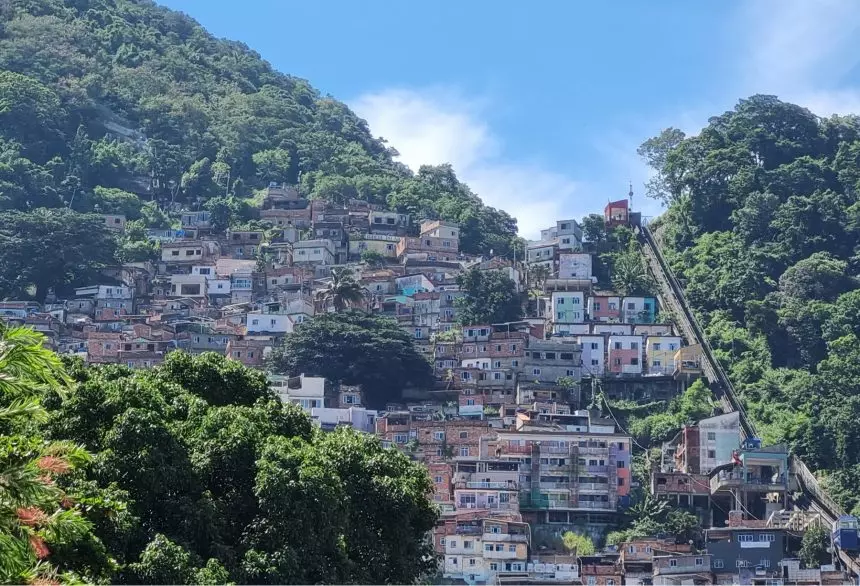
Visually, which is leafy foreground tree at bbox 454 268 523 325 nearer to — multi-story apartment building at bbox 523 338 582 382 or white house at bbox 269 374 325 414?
multi-story apartment building at bbox 523 338 582 382

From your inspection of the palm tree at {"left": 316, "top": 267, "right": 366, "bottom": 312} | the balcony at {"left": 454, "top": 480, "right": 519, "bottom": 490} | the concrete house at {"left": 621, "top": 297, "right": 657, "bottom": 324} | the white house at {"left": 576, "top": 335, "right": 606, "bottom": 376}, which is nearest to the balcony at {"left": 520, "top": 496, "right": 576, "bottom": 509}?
the balcony at {"left": 454, "top": 480, "right": 519, "bottom": 490}

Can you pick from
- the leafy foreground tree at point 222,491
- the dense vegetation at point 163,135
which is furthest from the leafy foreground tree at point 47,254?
the leafy foreground tree at point 222,491

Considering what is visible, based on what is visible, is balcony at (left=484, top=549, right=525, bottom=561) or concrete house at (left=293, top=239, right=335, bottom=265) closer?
balcony at (left=484, top=549, right=525, bottom=561)

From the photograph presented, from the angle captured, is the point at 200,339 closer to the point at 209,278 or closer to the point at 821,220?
the point at 209,278

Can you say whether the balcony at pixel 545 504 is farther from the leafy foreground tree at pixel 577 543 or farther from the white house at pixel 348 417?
the white house at pixel 348 417

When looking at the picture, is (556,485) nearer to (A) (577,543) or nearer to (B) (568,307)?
(A) (577,543)

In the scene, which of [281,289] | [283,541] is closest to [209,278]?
Result: [281,289]

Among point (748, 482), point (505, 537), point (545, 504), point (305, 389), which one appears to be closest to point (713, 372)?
point (748, 482)
